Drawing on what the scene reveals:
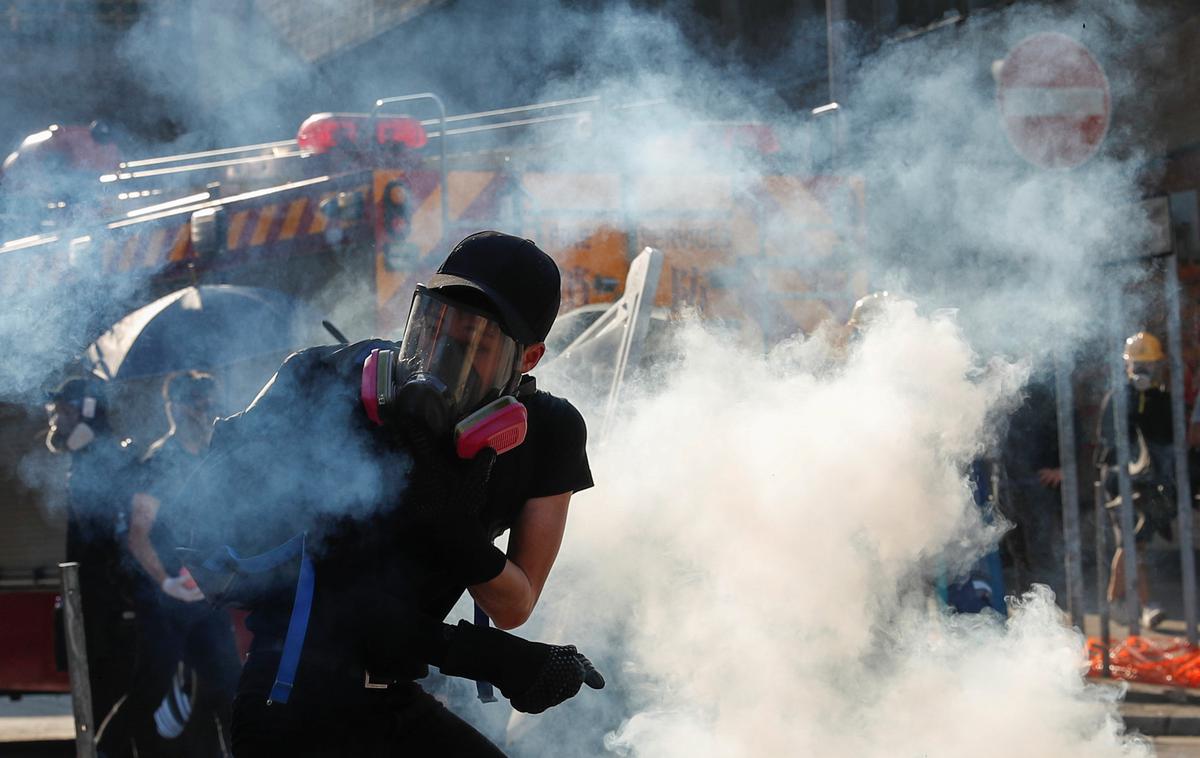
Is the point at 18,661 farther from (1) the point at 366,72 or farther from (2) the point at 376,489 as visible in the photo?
(1) the point at 366,72

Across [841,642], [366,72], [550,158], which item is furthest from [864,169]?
[366,72]

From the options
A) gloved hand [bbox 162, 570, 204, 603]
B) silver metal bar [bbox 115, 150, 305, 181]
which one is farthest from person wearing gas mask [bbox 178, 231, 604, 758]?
silver metal bar [bbox 115, 150, 305, 181]

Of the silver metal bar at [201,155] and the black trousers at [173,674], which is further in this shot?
the silver metal bar at [201,155]

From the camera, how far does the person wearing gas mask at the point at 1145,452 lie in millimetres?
7633

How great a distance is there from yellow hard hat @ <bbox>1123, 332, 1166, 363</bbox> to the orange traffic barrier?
1.79m

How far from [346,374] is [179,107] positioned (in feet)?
19.4

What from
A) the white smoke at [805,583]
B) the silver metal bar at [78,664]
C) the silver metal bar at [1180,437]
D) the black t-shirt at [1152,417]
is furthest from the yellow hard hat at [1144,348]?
the silver metal bar at [78,664]

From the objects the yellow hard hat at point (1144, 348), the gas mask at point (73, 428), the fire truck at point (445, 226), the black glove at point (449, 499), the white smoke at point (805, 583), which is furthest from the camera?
the yellow hard hat at point (1144, 348)

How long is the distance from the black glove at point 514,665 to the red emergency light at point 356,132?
→ 401cm

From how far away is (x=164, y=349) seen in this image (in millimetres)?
5105

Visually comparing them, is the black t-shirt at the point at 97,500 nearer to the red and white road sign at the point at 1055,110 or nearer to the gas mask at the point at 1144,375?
the red and white road sign at the point at 1055,110

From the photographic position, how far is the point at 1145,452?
25.4ft

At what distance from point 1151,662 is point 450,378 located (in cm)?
545

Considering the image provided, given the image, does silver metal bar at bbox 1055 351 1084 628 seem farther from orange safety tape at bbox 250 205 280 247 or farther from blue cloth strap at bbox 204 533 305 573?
blue cloth strap at bbox 204 533 305 573
